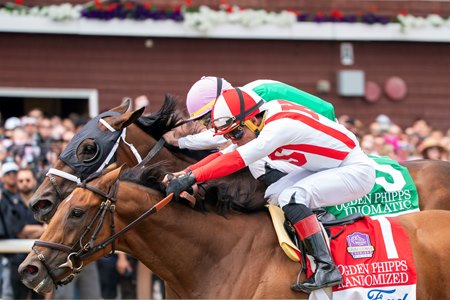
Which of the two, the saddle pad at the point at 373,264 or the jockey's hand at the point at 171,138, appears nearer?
the saddle pad at the point at 373,264

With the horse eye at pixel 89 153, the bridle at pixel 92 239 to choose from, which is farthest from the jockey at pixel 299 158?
the horse eye at pixel 89 153

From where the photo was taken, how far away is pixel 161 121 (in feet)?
23.6

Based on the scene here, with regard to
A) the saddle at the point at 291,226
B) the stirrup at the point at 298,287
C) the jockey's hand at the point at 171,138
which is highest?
the jockey's hand at the point at 171,138

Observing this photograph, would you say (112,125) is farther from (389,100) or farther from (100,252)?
(389,100)

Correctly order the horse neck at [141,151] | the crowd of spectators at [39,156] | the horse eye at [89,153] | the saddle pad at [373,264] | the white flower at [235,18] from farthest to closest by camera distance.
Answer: the white flower at [235,18], the crowd of spectators at [39,156], the horse neck at [141,151], the horse eye at [89,153], the saddle pad at [373,264]

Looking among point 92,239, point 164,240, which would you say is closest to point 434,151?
point 164,240

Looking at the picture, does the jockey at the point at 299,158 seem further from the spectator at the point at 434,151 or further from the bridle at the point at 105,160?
the spectator at the point at 434,151

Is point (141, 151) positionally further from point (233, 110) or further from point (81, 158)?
point (233, 110)

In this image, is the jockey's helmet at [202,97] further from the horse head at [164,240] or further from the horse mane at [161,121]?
the horse head at [164,240]

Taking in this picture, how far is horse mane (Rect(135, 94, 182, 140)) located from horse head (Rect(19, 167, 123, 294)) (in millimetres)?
1727

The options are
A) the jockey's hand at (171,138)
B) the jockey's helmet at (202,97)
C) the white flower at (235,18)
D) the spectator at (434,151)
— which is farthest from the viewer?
the white flower at (235,18)

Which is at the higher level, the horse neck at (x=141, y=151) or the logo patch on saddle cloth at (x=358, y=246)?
the horse neck at (x=141, y=151)

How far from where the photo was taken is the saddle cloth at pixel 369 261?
220 inches

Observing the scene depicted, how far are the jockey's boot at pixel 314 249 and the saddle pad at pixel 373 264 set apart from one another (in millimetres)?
107
